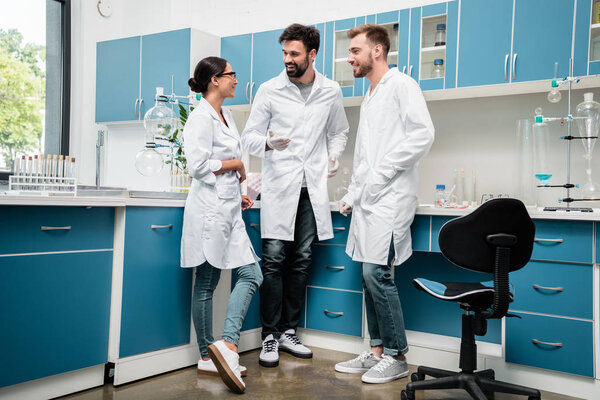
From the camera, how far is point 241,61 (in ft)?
12.0

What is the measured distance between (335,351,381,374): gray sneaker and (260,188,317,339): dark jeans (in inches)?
15.9

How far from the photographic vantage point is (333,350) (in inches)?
117

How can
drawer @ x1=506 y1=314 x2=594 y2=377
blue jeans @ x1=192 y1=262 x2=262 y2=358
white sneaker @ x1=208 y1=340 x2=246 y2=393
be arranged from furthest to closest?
blue jeans @ x1=192 y1=262 x2=262 y2=358
drawer @ x1=506 y1=314 x2=594 y2=377
white sneaker @ x1=208 y1=340 x2=246 y2=393

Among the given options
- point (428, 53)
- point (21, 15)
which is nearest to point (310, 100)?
point (428, 53)

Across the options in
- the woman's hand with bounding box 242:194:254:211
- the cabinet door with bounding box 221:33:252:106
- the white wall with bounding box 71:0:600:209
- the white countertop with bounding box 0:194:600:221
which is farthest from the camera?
the cabinet door with bounding box 221:33:252:106

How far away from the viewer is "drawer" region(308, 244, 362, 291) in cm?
291

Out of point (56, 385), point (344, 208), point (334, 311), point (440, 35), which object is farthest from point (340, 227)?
point (56, 385)

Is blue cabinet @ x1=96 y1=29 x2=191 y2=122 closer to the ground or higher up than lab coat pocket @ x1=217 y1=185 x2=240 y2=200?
higher up

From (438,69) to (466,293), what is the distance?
55.6 inches

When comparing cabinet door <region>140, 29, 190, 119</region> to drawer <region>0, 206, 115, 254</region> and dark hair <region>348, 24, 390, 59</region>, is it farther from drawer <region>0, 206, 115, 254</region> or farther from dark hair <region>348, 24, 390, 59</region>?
drawer <region>0, 206, 115, 254</region>

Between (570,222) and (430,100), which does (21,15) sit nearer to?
(430,100)

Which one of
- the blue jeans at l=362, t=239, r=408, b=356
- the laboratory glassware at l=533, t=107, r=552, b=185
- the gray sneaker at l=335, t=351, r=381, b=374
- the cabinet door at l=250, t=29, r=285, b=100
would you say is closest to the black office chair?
the blue jeans at l=362, t=239, r=408, b=356

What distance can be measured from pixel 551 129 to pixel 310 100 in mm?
1314

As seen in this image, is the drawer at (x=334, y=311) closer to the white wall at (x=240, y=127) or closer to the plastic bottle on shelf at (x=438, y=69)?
the white wall at (x=240, y=127)
